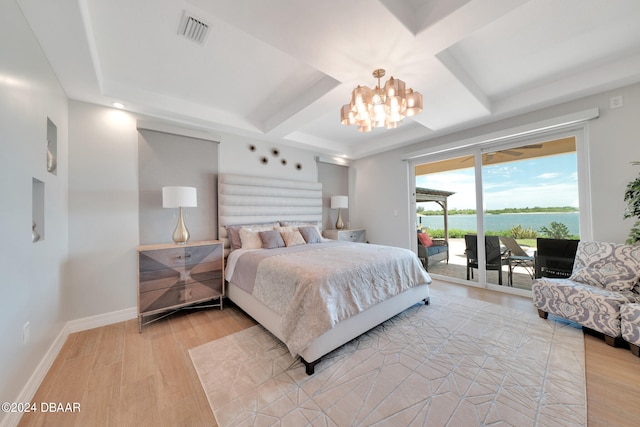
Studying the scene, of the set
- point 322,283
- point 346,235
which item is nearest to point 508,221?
point 346,235

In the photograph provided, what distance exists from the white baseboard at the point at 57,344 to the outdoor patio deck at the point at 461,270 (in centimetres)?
483

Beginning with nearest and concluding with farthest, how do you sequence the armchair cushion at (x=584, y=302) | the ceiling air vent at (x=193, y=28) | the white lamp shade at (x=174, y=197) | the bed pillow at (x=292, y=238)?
the ceiling air vent at (x=193, y=28), the armchair cushion at (x=584, y=302), the white lamp shade at (x=174, y=197), the bed pillow at (x=292, y=238)

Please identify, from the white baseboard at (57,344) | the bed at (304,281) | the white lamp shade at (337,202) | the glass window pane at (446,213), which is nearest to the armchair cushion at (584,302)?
the bed at (304,281)

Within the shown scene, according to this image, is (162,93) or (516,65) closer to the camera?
(516,65)

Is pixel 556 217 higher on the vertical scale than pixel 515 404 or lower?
higher

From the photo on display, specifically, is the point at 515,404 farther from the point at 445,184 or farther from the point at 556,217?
the point at 445,184

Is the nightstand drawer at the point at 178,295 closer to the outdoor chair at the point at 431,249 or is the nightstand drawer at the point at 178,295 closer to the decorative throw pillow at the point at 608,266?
the outdoor chair at the point at 431,249

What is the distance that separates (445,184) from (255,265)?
3.58 meters

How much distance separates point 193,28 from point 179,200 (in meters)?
1.70

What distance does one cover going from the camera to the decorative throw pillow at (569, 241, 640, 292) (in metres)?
2.15

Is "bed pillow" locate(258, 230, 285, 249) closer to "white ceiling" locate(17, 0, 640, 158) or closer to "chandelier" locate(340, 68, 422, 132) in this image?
"white ceiling" locate(17, 0, 640, 158)

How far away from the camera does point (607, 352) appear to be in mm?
1894

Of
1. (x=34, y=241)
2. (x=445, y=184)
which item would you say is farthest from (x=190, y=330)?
(x=445, y=184)

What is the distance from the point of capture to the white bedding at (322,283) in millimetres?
1763
